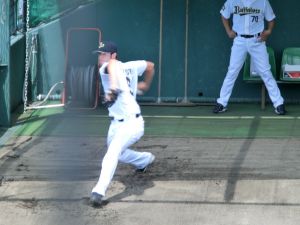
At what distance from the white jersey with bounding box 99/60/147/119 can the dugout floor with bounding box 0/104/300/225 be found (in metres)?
0.72

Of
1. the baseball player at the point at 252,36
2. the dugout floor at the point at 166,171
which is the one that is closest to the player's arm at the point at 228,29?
the baseball player at the point at 252,36

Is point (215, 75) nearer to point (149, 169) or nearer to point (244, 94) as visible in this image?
point (244, 94)

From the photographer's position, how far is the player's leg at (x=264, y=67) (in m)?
8.77

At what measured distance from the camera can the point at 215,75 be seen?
976 centimetres

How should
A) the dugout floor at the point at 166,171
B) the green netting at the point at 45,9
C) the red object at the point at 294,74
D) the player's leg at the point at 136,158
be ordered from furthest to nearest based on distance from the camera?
the green netting at the point at 45,9, the red object at the point at 294,74, the player's leg at the point at 136,158, the dugout floor at the point at 166,171

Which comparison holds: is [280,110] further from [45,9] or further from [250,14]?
[45,9]

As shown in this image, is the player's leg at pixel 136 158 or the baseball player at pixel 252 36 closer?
the player's leg at pixel 136 158

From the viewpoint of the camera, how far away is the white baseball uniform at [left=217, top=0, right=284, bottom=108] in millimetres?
8773

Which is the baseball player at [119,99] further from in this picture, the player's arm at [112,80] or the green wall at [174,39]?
the green wall at [174,39]

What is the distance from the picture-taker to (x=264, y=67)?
8758 mm

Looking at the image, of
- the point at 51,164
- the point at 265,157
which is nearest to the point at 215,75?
the point at 265,157

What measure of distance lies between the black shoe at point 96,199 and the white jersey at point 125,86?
720 millimetres

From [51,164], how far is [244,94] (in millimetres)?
3770

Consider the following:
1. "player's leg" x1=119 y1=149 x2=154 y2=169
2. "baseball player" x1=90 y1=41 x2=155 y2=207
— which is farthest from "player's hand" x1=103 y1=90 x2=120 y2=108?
"player's leg" x1=119 y1=149 x2=154 y2=169
